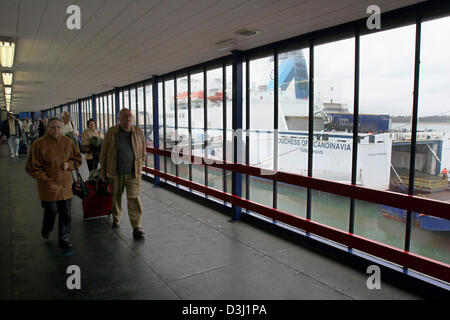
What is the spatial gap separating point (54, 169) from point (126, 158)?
991 millimetres

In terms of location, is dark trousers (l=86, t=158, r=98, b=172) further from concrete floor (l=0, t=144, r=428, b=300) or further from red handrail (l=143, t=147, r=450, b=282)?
red handrail (l=143, t=147, r=450, b=282)

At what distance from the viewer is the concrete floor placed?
127 inches

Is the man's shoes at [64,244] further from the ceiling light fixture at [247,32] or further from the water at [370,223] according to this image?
the ceiling light fixture at [247,32]

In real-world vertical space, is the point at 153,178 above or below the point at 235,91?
below

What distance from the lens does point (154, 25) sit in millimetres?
4086

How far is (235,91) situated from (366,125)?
2227mm

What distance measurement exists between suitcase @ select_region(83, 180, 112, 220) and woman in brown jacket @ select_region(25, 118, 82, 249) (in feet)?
4.03

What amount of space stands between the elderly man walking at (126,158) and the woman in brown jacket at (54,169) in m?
0.53

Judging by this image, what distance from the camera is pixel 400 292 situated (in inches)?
130

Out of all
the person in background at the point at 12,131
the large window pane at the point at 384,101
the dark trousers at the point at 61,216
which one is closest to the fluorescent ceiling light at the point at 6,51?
the dark trousers at the point at 61,216

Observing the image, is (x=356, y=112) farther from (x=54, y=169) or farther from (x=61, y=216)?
(x=61, y=216)

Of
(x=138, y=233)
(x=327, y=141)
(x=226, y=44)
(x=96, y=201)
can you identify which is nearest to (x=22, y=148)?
(x=96, y=201)
